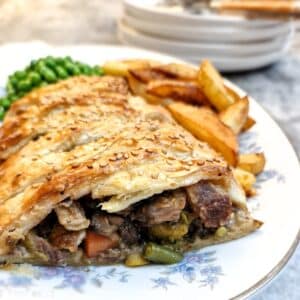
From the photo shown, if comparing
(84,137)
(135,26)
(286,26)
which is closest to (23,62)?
(135,26)

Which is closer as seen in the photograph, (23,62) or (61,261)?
(61,261)

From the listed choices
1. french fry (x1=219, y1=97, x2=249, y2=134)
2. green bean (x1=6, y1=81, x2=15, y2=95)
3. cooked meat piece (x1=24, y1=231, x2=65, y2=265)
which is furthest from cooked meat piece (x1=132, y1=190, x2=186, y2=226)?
green bean (x1=6, y1=81, x2=15, y2=95)

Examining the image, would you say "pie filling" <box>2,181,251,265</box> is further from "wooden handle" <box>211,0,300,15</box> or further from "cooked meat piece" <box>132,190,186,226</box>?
"wooden handle" <box>211,0,300,15</box>

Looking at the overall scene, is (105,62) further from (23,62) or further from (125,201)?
(125,201)

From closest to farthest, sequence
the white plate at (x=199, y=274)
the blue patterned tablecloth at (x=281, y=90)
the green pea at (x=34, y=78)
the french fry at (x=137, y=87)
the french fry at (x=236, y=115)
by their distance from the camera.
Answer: the white plate at (x=199, y=274) < the french fry at (x=236, y=115) < the french fry at (x=137, y=87) < the green pea at (x=34, y=78) < the blue patterned tablecloth at (x=281, y=90)

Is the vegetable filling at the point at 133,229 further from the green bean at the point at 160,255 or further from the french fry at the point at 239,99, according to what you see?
the french fry at the point at 239,99

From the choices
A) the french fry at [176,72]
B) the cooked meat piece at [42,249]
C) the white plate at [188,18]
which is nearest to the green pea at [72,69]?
→ the french fry at [176,72]
